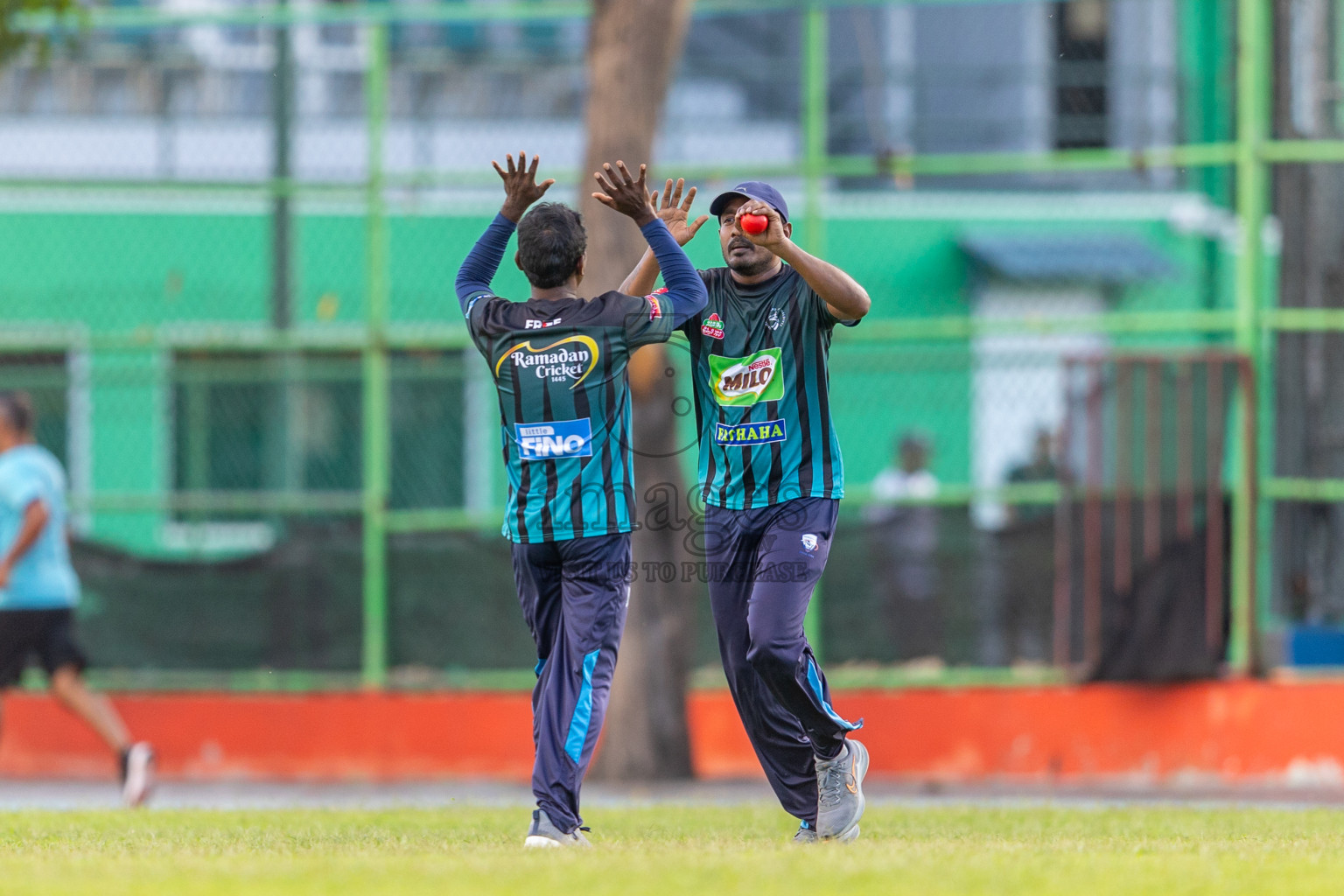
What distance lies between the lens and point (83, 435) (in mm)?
10711

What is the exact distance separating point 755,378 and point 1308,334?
491 cm

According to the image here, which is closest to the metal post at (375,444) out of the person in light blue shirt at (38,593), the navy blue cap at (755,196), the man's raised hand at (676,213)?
the person in light blue shirt at (38,593)

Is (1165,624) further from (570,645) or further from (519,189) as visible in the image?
(519,189)

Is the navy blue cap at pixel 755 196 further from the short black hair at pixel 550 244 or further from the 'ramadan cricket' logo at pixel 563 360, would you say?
the 'ramadan cricket' logo at pixel 563 360

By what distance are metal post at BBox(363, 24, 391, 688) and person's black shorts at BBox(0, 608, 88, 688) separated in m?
1.84

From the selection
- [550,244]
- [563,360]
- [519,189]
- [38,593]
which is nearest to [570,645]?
[563,360]

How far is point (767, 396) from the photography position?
5.77 m

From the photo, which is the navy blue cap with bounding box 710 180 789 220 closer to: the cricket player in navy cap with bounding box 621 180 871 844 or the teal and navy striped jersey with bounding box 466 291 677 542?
the cricket player in navy cap with bounding box 621 180 871 844

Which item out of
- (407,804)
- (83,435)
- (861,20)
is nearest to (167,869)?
(407,804)

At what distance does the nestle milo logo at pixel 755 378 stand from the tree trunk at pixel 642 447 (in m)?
3.46

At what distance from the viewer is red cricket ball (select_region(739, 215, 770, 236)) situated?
5.48m

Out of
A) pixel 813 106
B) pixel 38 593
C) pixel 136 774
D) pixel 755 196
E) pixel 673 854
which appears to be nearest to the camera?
pixel 673 854

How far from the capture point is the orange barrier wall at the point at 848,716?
9219 mm

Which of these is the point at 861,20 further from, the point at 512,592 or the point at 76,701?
the point at 76,701
